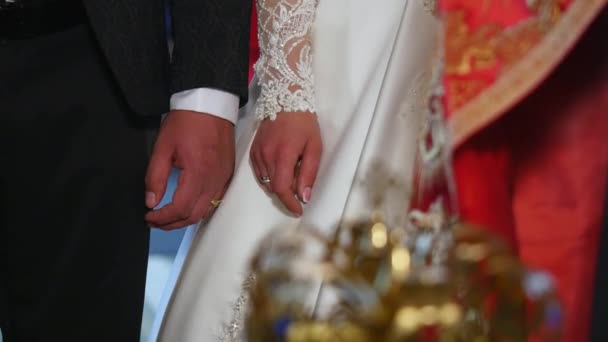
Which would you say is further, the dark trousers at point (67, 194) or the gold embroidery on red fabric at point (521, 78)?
the dark trousers at point (67, 194)

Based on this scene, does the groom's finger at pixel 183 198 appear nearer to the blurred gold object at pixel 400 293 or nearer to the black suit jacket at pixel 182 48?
the black suit jacket at pixel 182 48

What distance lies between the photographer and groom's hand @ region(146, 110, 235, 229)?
898 mm

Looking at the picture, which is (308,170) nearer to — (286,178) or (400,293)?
(286,178)

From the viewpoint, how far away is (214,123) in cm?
92

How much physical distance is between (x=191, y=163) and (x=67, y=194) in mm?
161

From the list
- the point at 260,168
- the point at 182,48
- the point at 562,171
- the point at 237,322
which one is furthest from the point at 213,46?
the point at 562,171

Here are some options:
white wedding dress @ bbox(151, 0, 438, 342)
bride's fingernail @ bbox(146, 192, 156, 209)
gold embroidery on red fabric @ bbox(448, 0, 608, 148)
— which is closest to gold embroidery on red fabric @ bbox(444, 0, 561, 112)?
gold embroidery on red fabric @ bbox(448, 0, 608, 148)

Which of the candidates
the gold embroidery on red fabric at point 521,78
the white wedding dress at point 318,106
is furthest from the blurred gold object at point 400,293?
the white wedding dress at point 318,106

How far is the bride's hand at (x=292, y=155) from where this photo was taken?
859mm

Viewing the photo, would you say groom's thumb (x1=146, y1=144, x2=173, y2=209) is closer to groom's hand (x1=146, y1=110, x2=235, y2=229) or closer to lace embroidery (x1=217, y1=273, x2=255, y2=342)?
groom's hand (x1=146, y1=110, x2=235, y2=229)

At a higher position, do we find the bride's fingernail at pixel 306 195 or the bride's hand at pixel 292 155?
the bride's hand at pixel 292 155

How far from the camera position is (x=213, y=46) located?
924 mm

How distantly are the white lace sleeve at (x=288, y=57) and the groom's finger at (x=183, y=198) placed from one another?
10 cm

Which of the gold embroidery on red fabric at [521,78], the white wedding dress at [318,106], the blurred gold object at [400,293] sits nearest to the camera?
the blurred gold object at [400,293]
